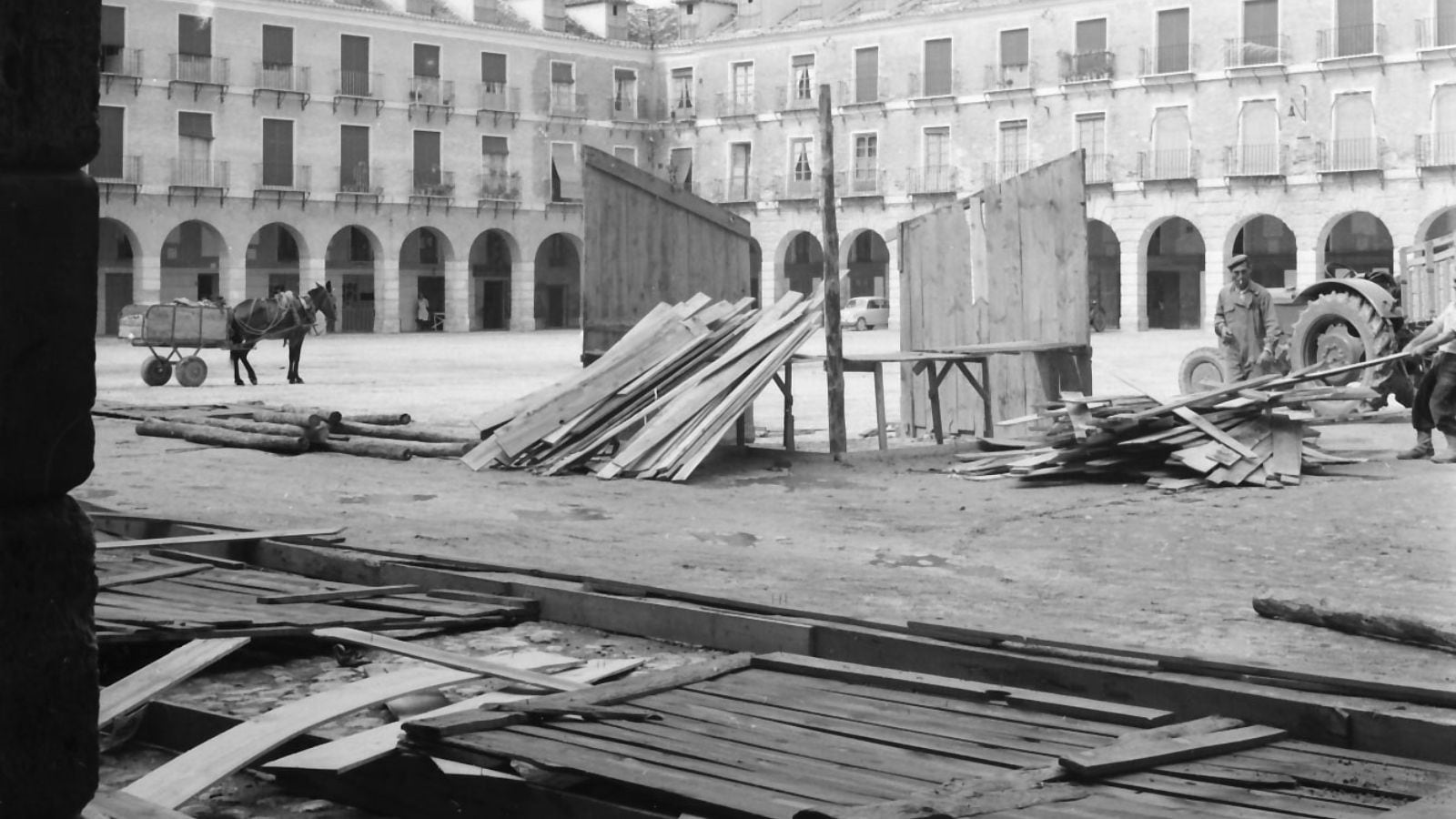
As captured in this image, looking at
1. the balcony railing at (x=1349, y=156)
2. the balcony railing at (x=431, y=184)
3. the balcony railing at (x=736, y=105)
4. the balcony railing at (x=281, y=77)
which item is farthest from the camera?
the balcony railing at (x=736, y=105)

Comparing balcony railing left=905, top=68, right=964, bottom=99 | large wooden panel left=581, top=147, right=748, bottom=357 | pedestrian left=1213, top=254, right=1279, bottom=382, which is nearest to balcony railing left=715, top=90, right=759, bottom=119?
balcony railing left=905, top=68, right=964, bottom=99

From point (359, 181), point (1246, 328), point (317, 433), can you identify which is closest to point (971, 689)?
point (1246, 328)

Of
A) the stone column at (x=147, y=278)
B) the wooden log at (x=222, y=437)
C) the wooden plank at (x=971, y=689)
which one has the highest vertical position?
the stone column at (x=147, y=278)

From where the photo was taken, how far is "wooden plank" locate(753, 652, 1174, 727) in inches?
164

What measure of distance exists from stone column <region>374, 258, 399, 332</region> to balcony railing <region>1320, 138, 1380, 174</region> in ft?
87.8

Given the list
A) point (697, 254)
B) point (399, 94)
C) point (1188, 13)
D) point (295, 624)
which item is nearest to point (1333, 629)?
point (295, 624)

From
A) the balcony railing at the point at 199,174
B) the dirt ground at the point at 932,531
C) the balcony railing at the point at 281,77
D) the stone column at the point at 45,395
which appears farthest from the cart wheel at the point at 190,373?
the balcony railing at the point at 281,77

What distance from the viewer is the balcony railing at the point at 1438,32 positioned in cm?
4141

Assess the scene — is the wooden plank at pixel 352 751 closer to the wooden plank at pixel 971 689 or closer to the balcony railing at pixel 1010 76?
the wooden plank at pixel 971 689

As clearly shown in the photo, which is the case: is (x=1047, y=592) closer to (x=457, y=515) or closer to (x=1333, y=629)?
(x=1333, y=629)

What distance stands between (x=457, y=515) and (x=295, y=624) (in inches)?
169

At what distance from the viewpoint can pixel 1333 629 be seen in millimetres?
5871

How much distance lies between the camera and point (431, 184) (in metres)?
50.7

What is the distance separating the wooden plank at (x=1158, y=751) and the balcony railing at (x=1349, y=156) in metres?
42.0
